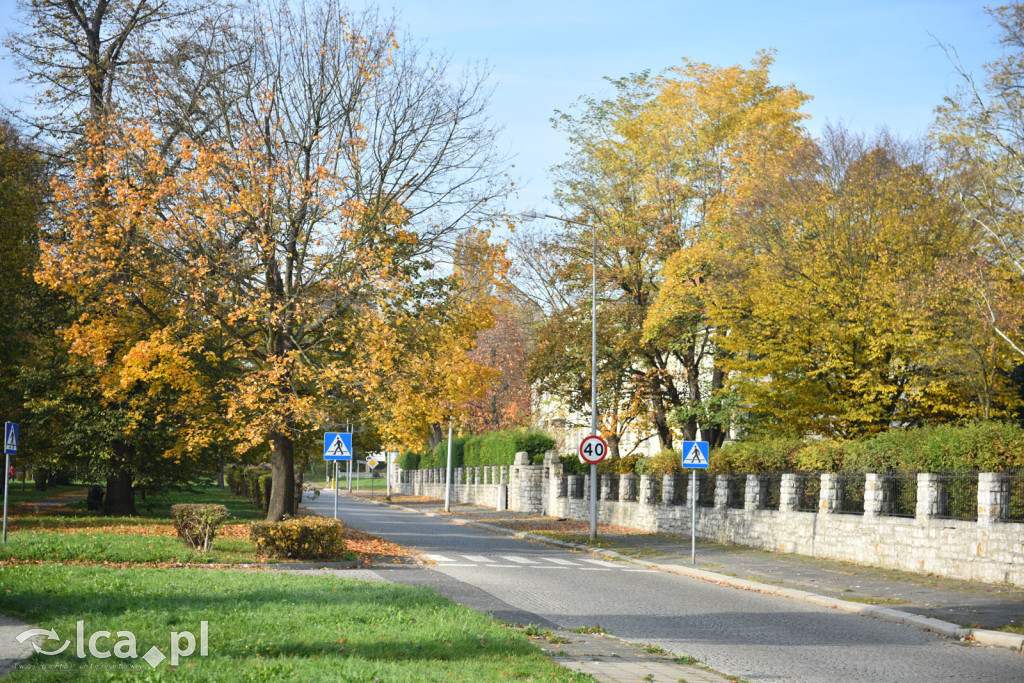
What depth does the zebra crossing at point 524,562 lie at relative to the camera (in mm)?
20781

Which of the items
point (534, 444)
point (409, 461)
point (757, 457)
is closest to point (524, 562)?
point (757, 457)

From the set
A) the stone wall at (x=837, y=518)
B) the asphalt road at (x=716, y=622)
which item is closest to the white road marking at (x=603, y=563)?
the asphalt road at (x=716, y=622)

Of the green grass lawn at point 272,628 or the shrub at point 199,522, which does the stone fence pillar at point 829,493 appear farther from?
the shrub at point 199,522

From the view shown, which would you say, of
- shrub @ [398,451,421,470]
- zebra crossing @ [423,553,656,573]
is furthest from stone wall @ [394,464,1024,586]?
shrub @ [398,451,421,470]

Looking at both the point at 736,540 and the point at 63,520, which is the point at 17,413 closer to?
the point at 63,520

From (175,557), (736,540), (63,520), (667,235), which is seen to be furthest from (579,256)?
(175,557)

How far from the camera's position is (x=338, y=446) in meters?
26.7

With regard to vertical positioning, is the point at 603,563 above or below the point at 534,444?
below

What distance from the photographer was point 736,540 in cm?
2642

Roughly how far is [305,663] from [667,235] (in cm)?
3029

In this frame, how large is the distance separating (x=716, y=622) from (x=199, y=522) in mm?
10989

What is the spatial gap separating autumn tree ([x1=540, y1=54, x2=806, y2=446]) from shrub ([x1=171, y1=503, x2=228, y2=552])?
1904cm

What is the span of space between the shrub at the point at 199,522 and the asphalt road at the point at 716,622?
3.59m

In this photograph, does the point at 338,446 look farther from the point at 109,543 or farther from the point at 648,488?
the point at 648,488
